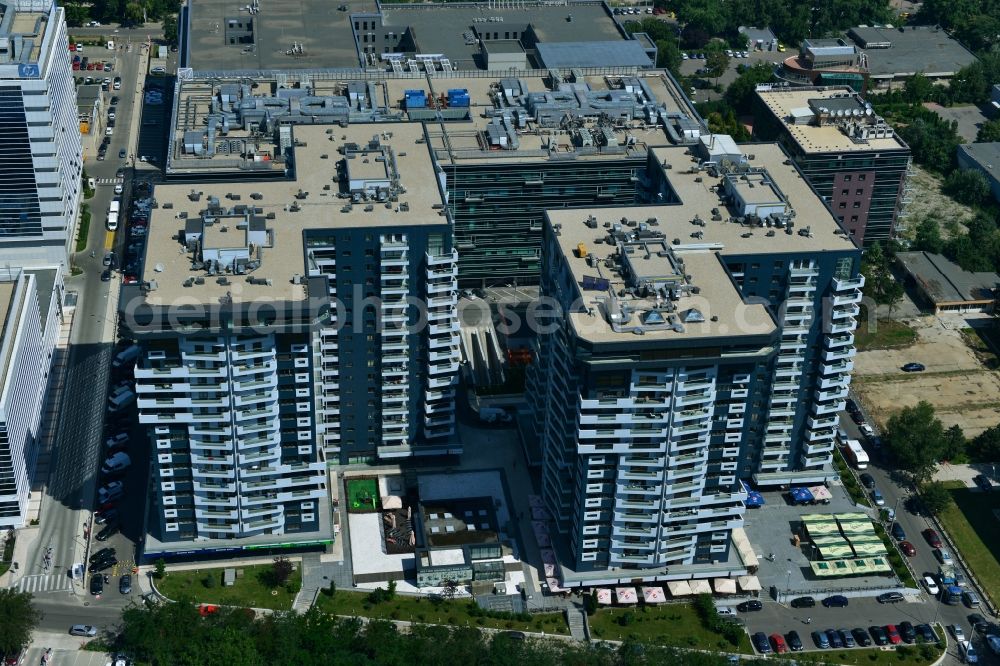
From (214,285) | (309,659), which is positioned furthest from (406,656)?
(214,285)

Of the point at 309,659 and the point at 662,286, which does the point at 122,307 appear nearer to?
the point at 309,659

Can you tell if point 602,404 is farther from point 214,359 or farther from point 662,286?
point 214,359

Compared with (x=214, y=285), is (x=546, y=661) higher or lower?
lower

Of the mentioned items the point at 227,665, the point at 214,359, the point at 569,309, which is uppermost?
the point at 569,309

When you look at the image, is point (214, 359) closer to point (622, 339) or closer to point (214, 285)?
point (214, 285)

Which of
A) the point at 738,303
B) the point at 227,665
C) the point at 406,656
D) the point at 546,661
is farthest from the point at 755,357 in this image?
the point at 227,665

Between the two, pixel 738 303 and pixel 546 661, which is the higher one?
pixel 738 303

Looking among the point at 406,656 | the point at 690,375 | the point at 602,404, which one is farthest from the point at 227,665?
the point at 690,375
